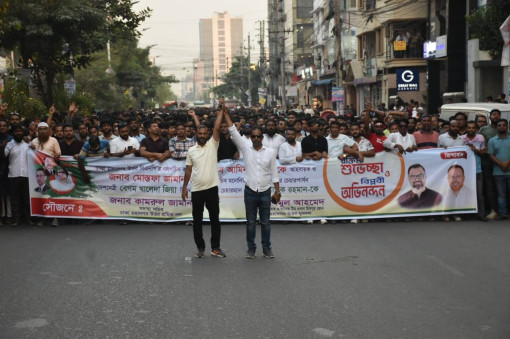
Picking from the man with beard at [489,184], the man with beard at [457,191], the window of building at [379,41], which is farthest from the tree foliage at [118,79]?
the man with beard at [489,184]

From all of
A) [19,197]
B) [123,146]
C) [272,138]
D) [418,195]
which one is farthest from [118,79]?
[418,195]

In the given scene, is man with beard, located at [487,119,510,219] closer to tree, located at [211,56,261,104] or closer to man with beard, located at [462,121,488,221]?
man with beard, located at [462,121,488,221]

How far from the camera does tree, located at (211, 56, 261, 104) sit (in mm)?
134175

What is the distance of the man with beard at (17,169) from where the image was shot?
1332 cm

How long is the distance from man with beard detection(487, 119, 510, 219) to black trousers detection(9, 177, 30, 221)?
7.93 metres

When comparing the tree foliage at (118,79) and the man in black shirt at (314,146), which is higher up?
the tree foliage at (118,79)

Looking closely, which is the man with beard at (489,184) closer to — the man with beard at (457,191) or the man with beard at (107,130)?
the man with beard at (457,191)

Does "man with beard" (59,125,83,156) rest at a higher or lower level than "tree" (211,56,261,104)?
lower

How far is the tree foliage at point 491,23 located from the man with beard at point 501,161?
906 centimetres

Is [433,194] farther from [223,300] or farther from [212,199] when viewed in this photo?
[223,300]

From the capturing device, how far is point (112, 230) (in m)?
12.8

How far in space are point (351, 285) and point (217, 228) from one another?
253 centimetres

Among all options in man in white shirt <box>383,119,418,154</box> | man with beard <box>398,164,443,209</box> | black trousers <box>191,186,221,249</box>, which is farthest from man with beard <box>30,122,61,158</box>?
man with beard <box>398,164,443,209</box>

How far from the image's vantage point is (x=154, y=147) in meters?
Result: 13.5
